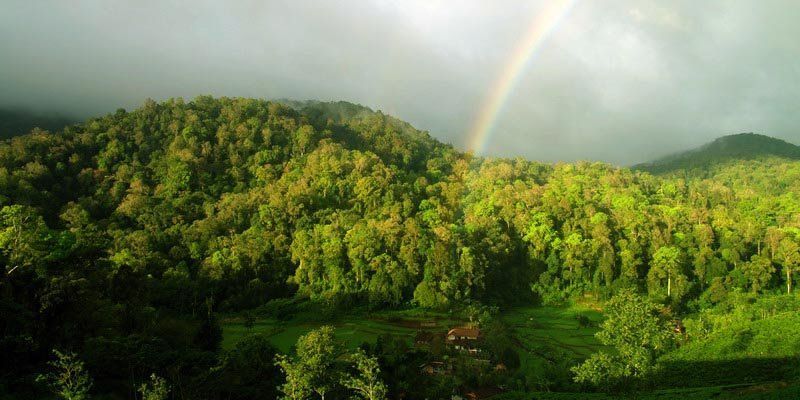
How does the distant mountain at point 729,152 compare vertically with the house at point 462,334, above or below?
above

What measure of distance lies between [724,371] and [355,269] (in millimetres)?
28930

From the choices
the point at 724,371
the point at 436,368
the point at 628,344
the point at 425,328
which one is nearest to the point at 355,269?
the point at 425,328

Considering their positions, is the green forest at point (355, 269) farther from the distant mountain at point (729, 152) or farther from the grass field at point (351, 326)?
the distant mountain at point (729, 152)

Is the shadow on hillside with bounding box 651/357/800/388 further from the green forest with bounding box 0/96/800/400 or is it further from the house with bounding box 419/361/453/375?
the house with bounding box 419/361/453/375

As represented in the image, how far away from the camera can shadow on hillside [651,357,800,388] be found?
22161 mm

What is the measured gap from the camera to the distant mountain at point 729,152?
13162 cm

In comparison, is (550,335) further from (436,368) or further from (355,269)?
(355,269)

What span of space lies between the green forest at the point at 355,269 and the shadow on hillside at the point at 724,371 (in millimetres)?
152

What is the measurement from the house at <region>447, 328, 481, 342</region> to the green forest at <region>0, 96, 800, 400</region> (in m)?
1.24

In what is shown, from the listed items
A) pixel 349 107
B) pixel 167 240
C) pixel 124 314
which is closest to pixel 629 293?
pixel 124 314

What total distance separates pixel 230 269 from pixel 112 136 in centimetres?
2890

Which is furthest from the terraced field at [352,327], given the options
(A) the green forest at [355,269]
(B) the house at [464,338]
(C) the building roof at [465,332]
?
(B) the house at [464,338]

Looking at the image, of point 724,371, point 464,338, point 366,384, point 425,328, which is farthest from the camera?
point 425,328

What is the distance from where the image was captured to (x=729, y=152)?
13738cm
